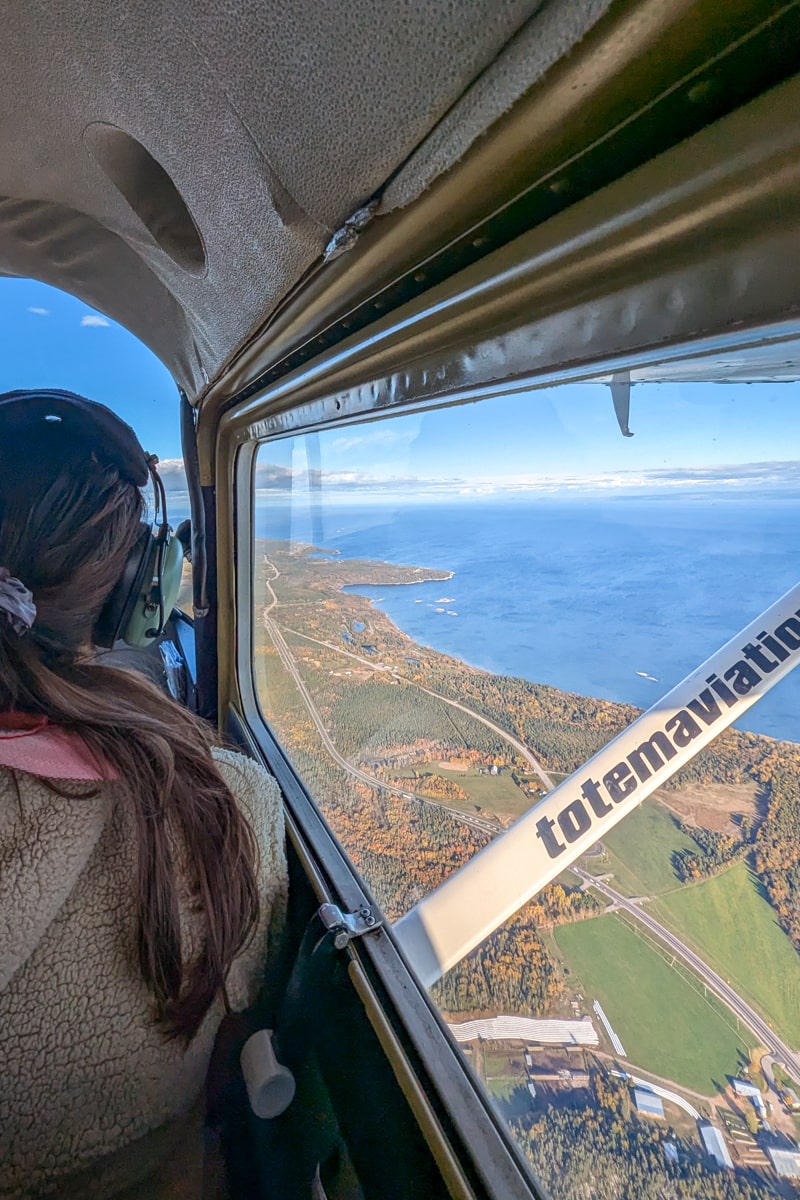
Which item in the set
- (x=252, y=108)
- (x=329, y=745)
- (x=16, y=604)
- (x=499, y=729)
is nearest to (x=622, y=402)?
(x=252, y=108)

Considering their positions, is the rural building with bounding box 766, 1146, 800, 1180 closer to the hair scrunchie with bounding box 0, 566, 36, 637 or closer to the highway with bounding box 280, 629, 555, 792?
the highway with bounding box 280, 629, 555, 792

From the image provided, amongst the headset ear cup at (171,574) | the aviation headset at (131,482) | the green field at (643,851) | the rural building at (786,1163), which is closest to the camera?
the rural building at (786,1163)

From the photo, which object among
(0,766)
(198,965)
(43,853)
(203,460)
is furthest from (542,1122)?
(203,460)

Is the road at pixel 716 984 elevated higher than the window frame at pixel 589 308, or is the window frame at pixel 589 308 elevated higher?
the window frame at pixel 589 308

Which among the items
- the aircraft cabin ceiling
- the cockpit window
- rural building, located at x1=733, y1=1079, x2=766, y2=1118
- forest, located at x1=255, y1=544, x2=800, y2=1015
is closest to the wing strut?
the cockpit window

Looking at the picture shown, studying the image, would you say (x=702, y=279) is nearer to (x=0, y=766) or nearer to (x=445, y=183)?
(x=445, y=183)

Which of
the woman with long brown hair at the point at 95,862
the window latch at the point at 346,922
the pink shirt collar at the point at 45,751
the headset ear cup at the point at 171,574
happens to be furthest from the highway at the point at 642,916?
the pink shirt collar at the point at 45,751

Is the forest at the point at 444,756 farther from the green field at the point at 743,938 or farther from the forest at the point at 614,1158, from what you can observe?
the forest at the point at 614,1158
